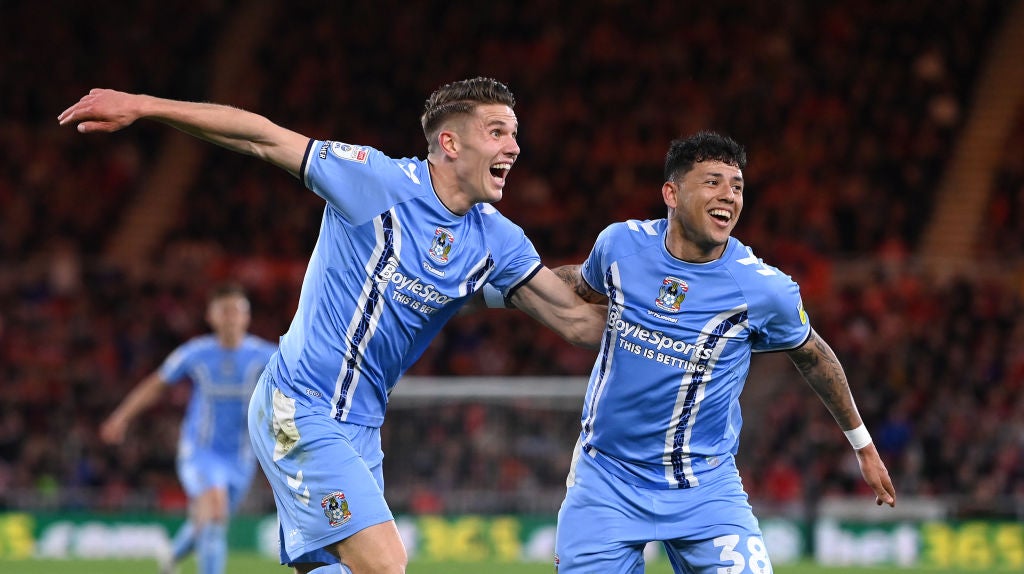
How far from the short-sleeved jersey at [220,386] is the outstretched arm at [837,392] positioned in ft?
21.3

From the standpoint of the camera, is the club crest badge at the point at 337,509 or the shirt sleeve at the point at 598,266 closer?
the club crest badge at the point at 337,509

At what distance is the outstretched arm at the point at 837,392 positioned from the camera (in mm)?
6363

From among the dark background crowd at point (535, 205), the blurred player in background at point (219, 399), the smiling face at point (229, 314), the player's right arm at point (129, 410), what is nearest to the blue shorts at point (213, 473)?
the blurred player in background at point (219, 399)

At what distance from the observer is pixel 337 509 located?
563cm

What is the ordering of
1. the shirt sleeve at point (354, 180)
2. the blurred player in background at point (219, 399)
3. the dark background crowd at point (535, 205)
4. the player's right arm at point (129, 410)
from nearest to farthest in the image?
the shirt sleeve at point (354, 180) < the player's right arm at point (129, 410) < the blurred player in background at point (219, 399) < the dark background crowd at point (535, 205)

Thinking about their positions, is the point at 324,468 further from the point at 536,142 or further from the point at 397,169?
the point at 536,142

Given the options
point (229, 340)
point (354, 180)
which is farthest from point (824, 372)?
point (229, 340)

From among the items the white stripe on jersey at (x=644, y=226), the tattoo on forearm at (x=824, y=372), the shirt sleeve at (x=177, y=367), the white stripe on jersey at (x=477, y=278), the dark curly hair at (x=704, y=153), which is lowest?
the shirt sleeve at (x=177, y=367)

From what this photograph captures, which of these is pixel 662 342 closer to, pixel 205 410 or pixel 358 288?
pixel 358 288

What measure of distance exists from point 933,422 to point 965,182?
7.29 m

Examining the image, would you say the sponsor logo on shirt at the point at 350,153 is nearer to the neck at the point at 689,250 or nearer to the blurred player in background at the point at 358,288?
the blurred player in background at the point at 358,288

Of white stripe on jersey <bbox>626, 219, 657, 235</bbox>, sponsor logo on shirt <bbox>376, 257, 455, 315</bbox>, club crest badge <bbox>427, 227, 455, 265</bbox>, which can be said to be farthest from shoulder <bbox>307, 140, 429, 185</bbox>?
white stripe on jersey <bbox>626, 219, 657, 235</bbox>

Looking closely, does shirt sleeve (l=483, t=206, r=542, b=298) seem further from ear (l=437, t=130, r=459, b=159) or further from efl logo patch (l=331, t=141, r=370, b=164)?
efl logo patch (l=331, t=141, r=370, b=164)

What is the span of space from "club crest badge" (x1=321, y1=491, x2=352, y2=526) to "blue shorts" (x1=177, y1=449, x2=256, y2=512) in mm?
6264
